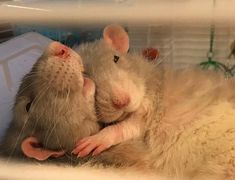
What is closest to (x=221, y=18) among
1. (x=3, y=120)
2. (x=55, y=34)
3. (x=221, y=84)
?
(x=221, y=84)

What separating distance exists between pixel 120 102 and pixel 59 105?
0.13m

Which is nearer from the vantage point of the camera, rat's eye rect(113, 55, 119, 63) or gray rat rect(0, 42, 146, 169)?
gray rat rect(0, 42, 146, 169)

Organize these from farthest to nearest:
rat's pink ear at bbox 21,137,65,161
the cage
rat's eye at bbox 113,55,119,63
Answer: rat's eye at bbox 113,55,119,63 < rat's pink ear at bbox 21,137,65,161 < the cage

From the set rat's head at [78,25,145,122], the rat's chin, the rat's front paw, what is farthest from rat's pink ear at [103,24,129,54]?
the rat's front paw

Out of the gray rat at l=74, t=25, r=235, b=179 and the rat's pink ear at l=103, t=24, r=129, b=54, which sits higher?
the rat's pink ear at l=103, t=24, r=129, b=54

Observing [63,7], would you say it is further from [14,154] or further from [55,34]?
[14,154]

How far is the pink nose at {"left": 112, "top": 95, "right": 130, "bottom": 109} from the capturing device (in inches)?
31.8

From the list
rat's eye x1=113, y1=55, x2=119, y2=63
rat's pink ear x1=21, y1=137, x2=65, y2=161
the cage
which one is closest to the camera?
the cage

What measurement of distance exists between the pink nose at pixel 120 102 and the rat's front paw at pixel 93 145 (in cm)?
7

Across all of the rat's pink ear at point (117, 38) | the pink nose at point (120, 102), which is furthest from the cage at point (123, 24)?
the pink nose at point (120, 102)

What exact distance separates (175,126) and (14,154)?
1.11 feet

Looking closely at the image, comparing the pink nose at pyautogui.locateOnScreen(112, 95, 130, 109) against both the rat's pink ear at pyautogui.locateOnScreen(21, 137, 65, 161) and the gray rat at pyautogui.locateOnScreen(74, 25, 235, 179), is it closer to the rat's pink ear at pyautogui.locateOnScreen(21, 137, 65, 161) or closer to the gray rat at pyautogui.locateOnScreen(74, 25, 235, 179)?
the gray rat at pyautogui.locateOnScreen(74, 25, 235, 179)

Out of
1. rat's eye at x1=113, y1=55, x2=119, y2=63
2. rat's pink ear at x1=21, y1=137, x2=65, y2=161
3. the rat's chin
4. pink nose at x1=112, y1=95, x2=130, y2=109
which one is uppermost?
rat's eye at x1=113, y1=55, x2=119, y2=63

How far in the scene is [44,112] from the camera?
792mm
